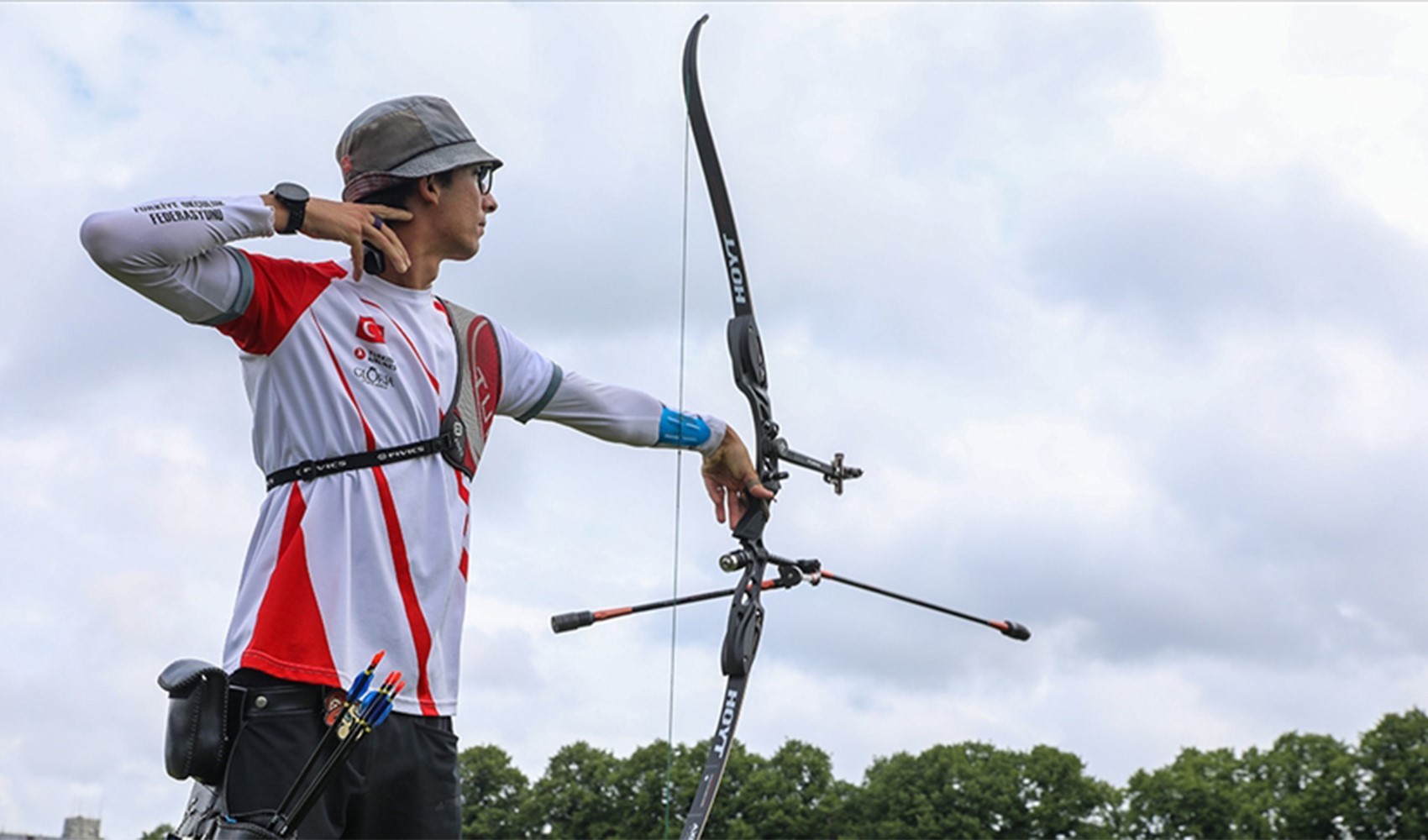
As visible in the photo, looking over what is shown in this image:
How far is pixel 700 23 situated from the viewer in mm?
4965

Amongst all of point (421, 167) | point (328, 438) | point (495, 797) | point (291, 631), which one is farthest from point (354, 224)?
point (495, 797)

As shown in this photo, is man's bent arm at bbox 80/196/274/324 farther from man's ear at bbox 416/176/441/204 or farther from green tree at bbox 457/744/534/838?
green tree at bbox 457/744/534/838

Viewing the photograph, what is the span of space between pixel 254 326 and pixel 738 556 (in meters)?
1.70

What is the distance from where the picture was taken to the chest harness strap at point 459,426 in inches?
128

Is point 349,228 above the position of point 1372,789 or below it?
below

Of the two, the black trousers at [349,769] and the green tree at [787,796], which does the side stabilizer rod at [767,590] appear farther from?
the green tree at [787,796]

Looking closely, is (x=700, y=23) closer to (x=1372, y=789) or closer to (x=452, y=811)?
(x=452, y=811)

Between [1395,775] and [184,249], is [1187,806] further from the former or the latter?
[184,249]

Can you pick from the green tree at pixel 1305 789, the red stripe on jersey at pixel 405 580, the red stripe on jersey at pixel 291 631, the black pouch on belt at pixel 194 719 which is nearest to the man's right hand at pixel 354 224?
the red stripe on jersey at pixel 405 580

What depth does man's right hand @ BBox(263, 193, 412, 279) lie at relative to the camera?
125 inches

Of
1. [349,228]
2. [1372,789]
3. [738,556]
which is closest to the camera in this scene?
[349,228]

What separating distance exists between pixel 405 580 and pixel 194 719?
0.53 meters

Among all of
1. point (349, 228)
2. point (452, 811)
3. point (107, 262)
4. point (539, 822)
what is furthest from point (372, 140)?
point (539, 822)

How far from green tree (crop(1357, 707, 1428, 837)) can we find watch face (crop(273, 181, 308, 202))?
39.8m
